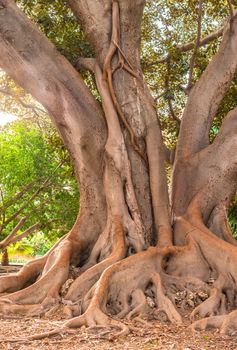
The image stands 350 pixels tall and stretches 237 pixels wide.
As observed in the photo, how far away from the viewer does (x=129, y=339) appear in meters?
5.64

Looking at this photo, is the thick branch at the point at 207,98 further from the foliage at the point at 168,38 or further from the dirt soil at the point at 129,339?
the dirt soil at the point at 129,339

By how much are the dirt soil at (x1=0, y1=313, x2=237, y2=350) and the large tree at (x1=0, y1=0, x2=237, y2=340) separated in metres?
0.77

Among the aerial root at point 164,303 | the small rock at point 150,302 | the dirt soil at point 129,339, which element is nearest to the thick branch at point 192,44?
the aerial root at point 164,303

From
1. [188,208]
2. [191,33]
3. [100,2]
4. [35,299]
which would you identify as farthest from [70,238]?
[191,33]

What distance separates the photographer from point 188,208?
28.7 ft

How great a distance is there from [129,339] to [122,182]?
293 centimetres

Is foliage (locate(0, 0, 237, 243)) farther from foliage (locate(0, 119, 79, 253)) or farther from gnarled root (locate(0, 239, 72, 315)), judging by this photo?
gnarled root (locate(0, 239, 72, 315))

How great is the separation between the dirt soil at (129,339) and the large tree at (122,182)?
2.52 feet

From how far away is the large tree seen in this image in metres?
7.38

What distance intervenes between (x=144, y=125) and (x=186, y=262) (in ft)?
6.68

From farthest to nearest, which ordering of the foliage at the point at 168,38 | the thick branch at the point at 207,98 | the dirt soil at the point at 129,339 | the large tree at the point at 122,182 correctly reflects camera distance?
the foliage at the point at 168,38
the thick branch at the point at 207,98
the large tree at the point at 122,182
the dirt soil at the point at 129,339

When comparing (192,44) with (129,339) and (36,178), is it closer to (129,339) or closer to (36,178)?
(36,178)

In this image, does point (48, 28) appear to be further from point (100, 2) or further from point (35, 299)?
point (35, 299)

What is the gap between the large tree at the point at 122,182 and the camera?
7.38m
